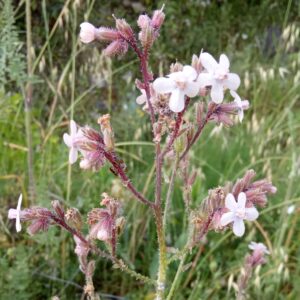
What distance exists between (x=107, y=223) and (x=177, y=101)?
0.28 meters

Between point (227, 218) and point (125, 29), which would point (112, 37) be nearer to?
point (125, 29)

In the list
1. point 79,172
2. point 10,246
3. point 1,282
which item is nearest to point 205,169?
point 79,172

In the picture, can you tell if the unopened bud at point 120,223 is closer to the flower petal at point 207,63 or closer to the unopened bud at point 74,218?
the unopened bud at point 74,218

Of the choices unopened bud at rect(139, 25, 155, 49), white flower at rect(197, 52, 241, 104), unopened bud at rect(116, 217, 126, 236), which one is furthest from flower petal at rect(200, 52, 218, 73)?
unopened bud at rect(116, 217, 126, 236)

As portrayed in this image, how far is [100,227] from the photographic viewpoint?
1.18m

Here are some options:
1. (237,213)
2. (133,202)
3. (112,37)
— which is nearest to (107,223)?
(237,213)

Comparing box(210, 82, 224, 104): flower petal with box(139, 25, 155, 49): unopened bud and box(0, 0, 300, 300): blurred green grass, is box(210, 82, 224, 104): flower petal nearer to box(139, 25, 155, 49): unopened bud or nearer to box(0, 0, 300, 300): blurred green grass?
box(139, 25, 155, 49): unopened bud

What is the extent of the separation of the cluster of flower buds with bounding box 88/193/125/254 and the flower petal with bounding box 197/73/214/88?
296 mm

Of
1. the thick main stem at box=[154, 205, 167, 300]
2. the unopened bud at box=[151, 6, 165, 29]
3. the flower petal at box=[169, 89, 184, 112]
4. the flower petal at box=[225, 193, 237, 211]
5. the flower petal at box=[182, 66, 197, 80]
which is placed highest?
the unopened bud at box=[151, 6, 165, 29]

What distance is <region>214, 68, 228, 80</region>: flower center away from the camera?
1063mm

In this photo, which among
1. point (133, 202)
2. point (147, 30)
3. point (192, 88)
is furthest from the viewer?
point (133, 202)

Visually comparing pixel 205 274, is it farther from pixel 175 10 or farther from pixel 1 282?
pixel 175 10

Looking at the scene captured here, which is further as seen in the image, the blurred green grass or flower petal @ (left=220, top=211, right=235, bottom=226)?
the blurred green grass

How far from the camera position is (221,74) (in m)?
1.06
